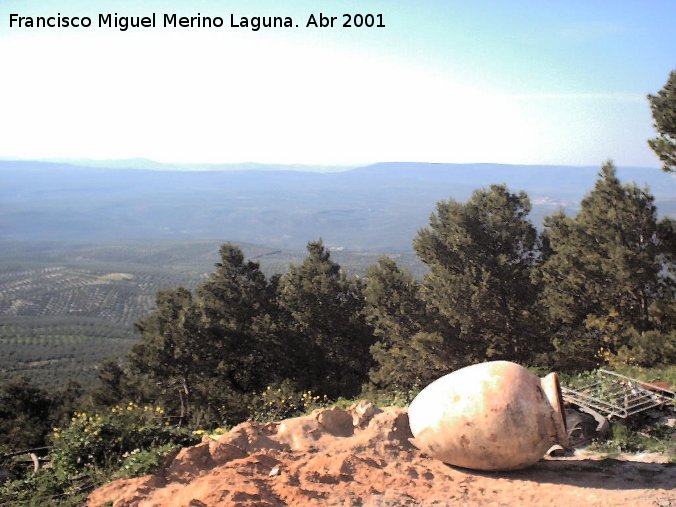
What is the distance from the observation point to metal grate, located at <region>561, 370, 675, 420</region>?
9.41 m

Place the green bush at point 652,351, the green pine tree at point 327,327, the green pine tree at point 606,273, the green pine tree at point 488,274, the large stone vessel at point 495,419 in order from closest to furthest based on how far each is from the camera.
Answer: the large stone vessel at point 495,419 < the green bush at point 652,351 < the green pine tree at point 606,273 < the green pine tree at point 488,274 < the green pine tree at point 327,327

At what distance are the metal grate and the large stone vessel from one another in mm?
2687

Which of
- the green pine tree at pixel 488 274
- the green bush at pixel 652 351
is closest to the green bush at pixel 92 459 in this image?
the green bush at pixel 652 351

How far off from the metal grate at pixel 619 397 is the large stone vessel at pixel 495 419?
8.82ft

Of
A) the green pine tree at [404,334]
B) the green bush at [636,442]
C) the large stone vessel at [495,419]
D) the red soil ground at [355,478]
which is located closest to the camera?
the red soil ground at [355,478]

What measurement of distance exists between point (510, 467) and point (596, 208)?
42.1 feet

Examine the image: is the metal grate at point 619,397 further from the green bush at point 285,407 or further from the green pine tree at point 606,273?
the green pine tree at point 606,273

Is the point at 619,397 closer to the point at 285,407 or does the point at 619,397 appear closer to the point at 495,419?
the point at 495,419

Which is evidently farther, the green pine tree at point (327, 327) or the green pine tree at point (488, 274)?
the green pine tree at point (327, 327)

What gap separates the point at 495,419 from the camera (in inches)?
280

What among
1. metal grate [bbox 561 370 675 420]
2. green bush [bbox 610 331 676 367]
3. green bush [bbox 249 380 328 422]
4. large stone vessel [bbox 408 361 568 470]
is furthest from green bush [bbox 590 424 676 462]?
green bush [bbox 610 331 676 367]

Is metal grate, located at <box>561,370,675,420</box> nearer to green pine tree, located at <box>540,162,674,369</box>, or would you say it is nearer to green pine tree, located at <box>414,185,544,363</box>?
green pine tree, located at <box>540,162,674,369</box>

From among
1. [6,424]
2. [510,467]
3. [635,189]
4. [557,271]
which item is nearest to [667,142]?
[635,189]

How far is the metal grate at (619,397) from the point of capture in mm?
Result: 9406
